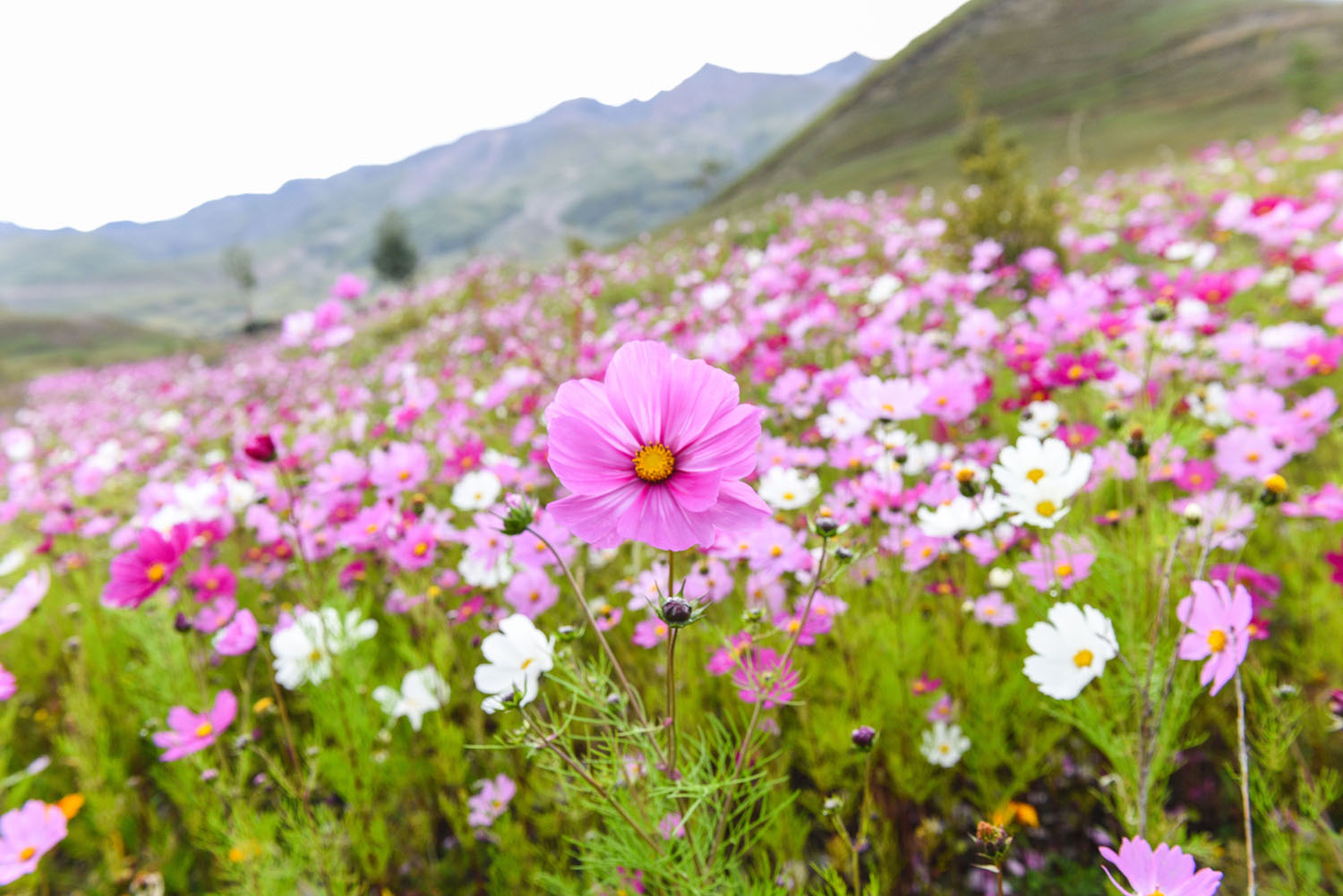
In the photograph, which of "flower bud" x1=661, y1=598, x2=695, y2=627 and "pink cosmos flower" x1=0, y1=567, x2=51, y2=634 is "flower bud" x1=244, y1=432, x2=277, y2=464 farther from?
Result: "flower bud" x1=661, y1=598, x2=695, y2=627

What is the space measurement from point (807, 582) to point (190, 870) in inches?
57.9

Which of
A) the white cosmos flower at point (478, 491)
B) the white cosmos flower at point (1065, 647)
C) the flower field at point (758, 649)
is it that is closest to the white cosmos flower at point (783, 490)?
the flower field at point (758, 649)

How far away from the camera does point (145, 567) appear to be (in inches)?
49.0

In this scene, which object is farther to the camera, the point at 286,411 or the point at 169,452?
the point at 169,452

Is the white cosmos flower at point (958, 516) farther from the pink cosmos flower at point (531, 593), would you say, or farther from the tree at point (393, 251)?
the tree at point (393, 251)

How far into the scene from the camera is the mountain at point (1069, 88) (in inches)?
765

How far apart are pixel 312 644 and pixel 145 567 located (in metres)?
0.35

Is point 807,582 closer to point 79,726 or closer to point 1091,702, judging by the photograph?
point 1091,702

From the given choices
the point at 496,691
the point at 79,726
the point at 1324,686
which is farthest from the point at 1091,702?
the point at 79,726

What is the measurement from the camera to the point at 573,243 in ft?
22.2

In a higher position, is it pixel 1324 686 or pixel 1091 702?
pixel 1091 702

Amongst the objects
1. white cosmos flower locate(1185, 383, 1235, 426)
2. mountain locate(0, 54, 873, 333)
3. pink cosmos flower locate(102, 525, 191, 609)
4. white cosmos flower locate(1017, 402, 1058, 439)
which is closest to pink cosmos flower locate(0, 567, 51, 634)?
pink cosmos flower locate(102, 525, 191, 609)

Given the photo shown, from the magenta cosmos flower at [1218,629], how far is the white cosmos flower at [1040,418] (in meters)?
0.67

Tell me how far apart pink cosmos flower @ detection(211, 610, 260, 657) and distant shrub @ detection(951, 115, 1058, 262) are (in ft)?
13.3
